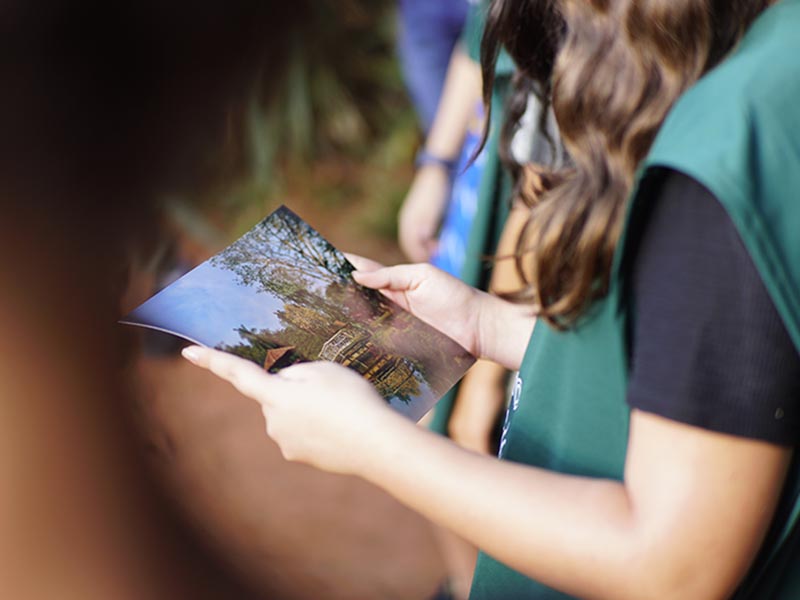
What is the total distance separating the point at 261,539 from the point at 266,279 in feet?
6.32

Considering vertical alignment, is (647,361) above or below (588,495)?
above

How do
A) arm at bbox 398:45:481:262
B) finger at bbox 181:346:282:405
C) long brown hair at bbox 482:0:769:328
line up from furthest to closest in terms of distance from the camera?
arm at bbox 398:45:481:262 < finger at bbox 181:346:282:405 < long brown hair at bbox 482:0:769:328

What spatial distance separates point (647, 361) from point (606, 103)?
28cm

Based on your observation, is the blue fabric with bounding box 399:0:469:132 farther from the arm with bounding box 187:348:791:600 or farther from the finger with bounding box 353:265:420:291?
the arm with bounding box 187:348:791:600

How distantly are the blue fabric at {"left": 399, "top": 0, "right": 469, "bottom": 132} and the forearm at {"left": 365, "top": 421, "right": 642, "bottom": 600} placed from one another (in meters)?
1.84

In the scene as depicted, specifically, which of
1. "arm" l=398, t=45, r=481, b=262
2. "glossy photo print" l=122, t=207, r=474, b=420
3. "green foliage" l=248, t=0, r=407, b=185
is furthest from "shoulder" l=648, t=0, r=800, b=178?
"green foliage" l=248, t=0, r=407, b=185

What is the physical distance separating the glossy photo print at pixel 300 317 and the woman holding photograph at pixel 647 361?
0.18ft

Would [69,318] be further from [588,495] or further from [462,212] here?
[462,212]

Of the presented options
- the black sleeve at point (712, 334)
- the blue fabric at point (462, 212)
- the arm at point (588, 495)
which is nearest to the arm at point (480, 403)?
the blue fabric at point (462, 212)

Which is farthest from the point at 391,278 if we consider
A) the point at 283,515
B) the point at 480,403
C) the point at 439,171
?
the point at 283,515

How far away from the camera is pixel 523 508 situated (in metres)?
0.72

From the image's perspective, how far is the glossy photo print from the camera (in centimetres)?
92

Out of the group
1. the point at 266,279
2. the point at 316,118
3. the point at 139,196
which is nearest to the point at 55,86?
the point at 139,196

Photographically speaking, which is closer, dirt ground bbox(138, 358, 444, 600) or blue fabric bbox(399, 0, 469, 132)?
blue fabric bbox(399, 0, 469, 132)
